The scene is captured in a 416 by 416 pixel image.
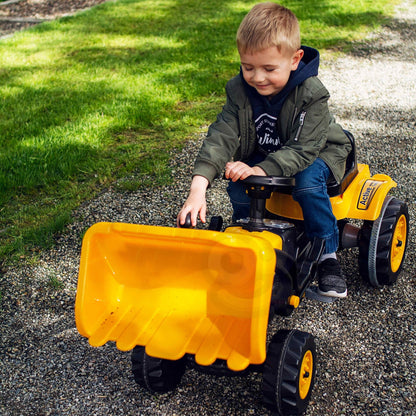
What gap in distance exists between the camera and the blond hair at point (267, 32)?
2.19 m

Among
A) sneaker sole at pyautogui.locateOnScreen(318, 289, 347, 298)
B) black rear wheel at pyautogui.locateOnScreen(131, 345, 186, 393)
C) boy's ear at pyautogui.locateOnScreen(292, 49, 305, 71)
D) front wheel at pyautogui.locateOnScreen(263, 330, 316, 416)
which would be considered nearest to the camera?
front wheel at pyautogui.locateOnScreen(263, 330, 316, 416)

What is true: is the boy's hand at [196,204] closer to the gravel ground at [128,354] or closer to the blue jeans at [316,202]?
the blue jeans at [316,202]

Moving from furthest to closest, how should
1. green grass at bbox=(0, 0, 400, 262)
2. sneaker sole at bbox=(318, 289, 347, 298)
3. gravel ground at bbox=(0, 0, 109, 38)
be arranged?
gravel ground at bbox=(0, 0, 109, 38) → green grass at bbox=(0, 0, 400, 262) → sneaker sole at bbox=(318, 289, 347, 298)

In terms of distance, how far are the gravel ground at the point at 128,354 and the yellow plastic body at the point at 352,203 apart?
420mm

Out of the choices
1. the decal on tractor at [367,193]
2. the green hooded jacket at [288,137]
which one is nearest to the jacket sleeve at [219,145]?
the green hooded jacket at [288,137]

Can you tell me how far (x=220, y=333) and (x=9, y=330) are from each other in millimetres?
1177

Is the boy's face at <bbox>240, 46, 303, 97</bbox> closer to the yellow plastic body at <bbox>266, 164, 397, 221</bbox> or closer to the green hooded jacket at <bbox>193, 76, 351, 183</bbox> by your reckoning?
the green hooded jacket at <bbox>193, 76, 351, 183</bbox>

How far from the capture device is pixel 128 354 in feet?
8.03

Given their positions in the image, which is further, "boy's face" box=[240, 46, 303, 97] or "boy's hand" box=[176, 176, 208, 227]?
"boy's face" box=[240, 46, 303, 97]

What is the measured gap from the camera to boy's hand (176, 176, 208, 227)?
2.03 m

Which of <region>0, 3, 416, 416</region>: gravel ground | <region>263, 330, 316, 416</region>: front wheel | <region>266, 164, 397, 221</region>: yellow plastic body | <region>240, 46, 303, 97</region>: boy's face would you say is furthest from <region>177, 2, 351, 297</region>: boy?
<region>263, 330, 316, 416</region>: front wheel

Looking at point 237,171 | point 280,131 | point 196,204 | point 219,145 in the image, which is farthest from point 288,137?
point 196,204

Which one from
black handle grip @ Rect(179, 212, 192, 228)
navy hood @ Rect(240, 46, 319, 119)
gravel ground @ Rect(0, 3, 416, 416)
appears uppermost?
navy hood @ Rect(240, 46, 319, 119)

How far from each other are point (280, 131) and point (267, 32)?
1.55 feet
